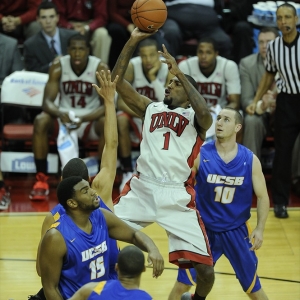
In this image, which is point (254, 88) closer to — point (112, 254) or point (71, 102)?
point (71, 102)

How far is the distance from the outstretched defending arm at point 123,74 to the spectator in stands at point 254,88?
3.17m

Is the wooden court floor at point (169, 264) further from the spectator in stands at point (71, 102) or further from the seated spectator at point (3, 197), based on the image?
the spectator in stands at point (71, 102)

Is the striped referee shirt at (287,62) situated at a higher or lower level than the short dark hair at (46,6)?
lower

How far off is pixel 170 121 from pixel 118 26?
4.83 metres

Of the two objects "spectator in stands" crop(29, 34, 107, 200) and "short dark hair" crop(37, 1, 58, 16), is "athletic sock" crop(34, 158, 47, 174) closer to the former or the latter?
"spectator in stands" crop(29, 34, 107, 200)

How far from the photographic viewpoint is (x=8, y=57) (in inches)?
394

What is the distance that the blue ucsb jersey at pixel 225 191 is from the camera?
6.30 m

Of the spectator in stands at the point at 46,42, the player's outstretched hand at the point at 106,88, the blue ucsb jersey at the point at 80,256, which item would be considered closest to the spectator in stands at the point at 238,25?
the spectator in stands at the point at 46,42

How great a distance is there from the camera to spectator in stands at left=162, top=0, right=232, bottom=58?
10773 mm

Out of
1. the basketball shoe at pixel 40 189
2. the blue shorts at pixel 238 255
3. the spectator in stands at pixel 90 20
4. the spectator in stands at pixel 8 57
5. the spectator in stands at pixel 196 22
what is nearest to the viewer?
the blue shorts at pixel 238 255

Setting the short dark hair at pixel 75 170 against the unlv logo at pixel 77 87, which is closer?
the short dark hair at pixel 75 170

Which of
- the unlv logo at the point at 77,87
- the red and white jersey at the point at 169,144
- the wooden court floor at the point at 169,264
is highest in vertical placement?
the red and white jersey at the point at 169,144

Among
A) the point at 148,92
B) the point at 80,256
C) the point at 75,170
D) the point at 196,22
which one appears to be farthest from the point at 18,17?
the point at 80,256

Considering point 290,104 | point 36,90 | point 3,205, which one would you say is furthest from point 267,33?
point 3,205
